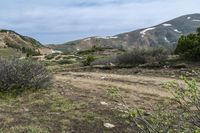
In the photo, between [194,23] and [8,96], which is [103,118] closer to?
[8,96]

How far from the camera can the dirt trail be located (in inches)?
382

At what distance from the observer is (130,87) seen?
37.7 ft

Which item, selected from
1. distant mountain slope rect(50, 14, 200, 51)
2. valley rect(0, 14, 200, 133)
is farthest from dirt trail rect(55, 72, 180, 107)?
distant mountain slope rect(50, 14, 200, 51)

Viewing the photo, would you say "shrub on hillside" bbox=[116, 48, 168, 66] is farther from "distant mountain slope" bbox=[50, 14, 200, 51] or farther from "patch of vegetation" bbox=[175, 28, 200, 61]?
"distant mountain slope" bbox=[50, 14, 200, 51]

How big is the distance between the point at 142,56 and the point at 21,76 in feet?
28.0

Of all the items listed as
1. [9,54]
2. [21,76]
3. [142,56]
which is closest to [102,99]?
[21,76]

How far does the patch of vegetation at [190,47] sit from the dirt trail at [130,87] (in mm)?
3108

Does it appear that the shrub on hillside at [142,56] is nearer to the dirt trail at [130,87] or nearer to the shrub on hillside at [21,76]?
the dirt trail at [130,87]

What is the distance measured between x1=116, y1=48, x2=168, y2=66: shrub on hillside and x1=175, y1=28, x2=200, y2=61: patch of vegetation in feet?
2.53

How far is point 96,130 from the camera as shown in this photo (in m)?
7.09

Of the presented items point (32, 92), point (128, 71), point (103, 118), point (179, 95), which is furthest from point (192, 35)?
point (179, 95)

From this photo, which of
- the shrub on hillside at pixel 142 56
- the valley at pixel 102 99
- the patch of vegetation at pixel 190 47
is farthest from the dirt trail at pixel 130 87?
the shrub on hillside at pixel 142 56

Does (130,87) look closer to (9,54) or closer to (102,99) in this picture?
(102,99)

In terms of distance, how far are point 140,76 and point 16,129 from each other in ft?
24.5
